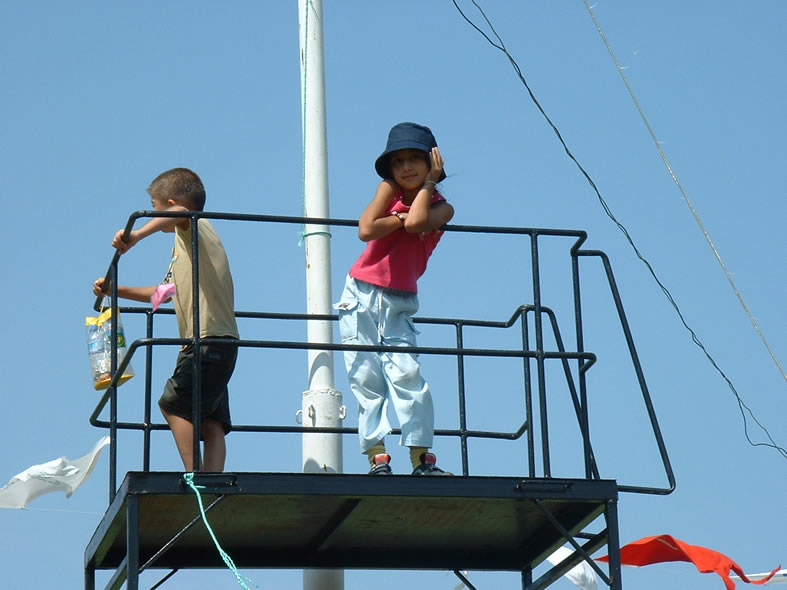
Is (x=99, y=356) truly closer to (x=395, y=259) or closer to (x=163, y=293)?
(x=163, y=293)

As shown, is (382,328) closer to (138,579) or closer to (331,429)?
(331,429)

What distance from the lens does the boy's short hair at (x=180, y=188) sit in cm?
816

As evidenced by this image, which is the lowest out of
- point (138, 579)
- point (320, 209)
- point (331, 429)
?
point (138, 579)

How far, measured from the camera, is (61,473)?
1053cm

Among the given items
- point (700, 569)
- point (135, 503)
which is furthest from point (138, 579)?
point (700, 569)

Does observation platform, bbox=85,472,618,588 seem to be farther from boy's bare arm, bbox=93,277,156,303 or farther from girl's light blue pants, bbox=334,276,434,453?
boy's bare arm, bbox=93,277,156,303

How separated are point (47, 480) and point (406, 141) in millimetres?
4069

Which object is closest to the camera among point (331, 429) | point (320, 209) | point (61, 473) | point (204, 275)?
point (204, 275)

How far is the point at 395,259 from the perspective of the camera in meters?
8.08

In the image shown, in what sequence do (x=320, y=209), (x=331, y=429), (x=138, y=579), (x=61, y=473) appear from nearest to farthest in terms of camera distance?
(x=138, y=579) < (x=331, y=429) < (x=320, y=209) < (x=61, y=473)

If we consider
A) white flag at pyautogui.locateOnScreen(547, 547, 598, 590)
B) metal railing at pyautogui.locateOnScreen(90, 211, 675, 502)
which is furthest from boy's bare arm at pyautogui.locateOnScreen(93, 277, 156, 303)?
white flag at pyautogui.locateOnScreen(547, 547, 598, 590)

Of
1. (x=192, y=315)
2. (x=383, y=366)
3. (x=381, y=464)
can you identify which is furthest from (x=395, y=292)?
(x=192, y=315)

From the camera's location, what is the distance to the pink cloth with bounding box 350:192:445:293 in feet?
26.4

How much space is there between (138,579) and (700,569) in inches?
132
